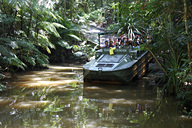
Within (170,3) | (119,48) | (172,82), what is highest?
(170,3)

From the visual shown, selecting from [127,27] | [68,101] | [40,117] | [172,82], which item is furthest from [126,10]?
[127,27]

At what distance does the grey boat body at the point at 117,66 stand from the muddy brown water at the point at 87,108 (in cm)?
61

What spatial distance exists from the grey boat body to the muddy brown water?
61 cm

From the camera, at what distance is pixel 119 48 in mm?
11727

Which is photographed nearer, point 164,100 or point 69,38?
point 164,100

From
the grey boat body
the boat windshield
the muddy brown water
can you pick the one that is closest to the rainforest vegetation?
the muddy brown water

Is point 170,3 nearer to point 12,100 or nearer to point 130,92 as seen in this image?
point 130,92

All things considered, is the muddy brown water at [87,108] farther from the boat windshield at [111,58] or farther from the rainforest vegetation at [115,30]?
the boat windshield at [111,58]

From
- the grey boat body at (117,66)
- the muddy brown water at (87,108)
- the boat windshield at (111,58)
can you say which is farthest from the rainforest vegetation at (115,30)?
the boat windshield at (111,58)

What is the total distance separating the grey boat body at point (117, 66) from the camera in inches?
384

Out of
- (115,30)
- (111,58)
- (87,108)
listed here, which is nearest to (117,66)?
(111,58)

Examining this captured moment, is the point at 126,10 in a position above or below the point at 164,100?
above

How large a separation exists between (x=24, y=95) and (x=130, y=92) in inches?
149

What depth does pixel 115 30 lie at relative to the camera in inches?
515
